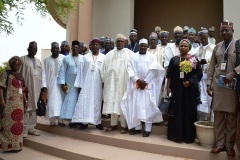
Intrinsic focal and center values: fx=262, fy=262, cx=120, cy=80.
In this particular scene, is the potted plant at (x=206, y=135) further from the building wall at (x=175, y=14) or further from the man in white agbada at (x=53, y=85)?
the building wall at (x=175, y=14)

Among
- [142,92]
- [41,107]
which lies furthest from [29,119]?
[142,92]

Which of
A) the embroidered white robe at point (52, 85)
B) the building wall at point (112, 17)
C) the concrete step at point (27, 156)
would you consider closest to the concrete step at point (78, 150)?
the concrete step at point (27, 156)

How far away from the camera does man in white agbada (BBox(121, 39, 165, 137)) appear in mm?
5691

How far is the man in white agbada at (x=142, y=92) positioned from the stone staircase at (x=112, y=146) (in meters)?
0.32

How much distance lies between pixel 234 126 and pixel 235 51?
4.04ft

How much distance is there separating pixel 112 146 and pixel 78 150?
72 cm

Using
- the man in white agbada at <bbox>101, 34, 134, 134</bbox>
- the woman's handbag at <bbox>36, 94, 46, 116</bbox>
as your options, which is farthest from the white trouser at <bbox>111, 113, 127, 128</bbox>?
the woman's handbag at <bbox>36, 94, 46, 116</bbox>

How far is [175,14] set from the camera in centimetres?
1177

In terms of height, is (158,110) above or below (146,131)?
above

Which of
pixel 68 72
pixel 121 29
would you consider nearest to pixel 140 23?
pixel 121 29

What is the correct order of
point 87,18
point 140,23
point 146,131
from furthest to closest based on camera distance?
point 140,23
point 87,18
point 146,131

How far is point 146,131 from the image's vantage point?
5652 mm

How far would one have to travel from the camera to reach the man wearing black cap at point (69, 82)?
6.53 meters

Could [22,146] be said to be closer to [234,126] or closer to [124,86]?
[124,86]
